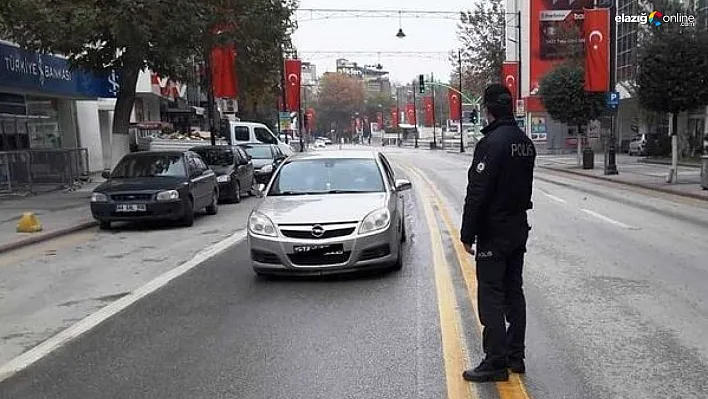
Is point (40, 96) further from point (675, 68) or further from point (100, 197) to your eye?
point (675, 68)

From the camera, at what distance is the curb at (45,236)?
471 inches

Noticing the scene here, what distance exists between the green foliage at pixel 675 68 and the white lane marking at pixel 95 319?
652 inches

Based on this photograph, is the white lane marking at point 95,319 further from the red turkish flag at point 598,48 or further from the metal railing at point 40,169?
the red turkish flag at point 598,48

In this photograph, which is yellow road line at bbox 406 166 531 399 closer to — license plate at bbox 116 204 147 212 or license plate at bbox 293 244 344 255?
license plate at bbox 293 244 344 255

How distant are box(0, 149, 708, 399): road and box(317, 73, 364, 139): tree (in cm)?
11745

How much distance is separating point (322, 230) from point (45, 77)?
60.9ft

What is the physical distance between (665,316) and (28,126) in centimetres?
2372

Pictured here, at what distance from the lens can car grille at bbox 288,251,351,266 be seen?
7.85 m

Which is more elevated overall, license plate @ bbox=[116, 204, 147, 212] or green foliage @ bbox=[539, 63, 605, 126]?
green foliage @ bbox=[539, 63, 605, 126]

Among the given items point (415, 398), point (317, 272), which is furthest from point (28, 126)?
point (415, 398)

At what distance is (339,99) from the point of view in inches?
5012

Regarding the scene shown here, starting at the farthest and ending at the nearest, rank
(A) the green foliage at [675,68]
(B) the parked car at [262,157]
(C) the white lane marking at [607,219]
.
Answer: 1. (B) the parked car at [262,157]
2. (A) the green foliage at [675,68]
3. (C) the white lane marking at [607,219]

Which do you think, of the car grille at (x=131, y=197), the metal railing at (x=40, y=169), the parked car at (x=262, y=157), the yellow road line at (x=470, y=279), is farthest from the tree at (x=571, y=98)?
the car grille at (x=131, y=197)

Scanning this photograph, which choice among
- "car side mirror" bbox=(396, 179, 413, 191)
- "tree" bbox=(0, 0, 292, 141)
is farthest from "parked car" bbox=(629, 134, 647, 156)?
"car side mirror" bbox=(396, 179, 413, 191)
